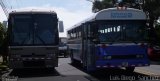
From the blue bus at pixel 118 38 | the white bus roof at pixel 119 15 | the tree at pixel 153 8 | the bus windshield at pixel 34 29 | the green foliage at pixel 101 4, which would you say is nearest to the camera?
the blue bus at pixel 118 38

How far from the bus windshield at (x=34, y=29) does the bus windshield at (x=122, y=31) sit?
364cm

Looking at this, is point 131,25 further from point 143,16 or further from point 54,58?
point 54,58

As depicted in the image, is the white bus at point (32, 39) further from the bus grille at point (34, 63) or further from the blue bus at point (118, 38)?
the blue bus at point (118, 38)

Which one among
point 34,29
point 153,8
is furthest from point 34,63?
point 153,8

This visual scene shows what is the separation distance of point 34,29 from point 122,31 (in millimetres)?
5064

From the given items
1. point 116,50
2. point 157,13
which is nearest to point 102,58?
point 116,50

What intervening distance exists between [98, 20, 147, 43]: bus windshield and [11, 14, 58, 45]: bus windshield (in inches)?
143

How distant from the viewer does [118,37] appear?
64.1 ft

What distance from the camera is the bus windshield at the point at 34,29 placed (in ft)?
72.6

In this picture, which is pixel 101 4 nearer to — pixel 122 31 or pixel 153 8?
pixel 153 8

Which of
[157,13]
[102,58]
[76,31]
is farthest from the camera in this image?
[157,13]

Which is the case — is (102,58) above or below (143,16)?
below

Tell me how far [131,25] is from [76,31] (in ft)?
26.0

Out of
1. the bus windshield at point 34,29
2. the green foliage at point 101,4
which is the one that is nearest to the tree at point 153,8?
the green foliage at point 101,4
